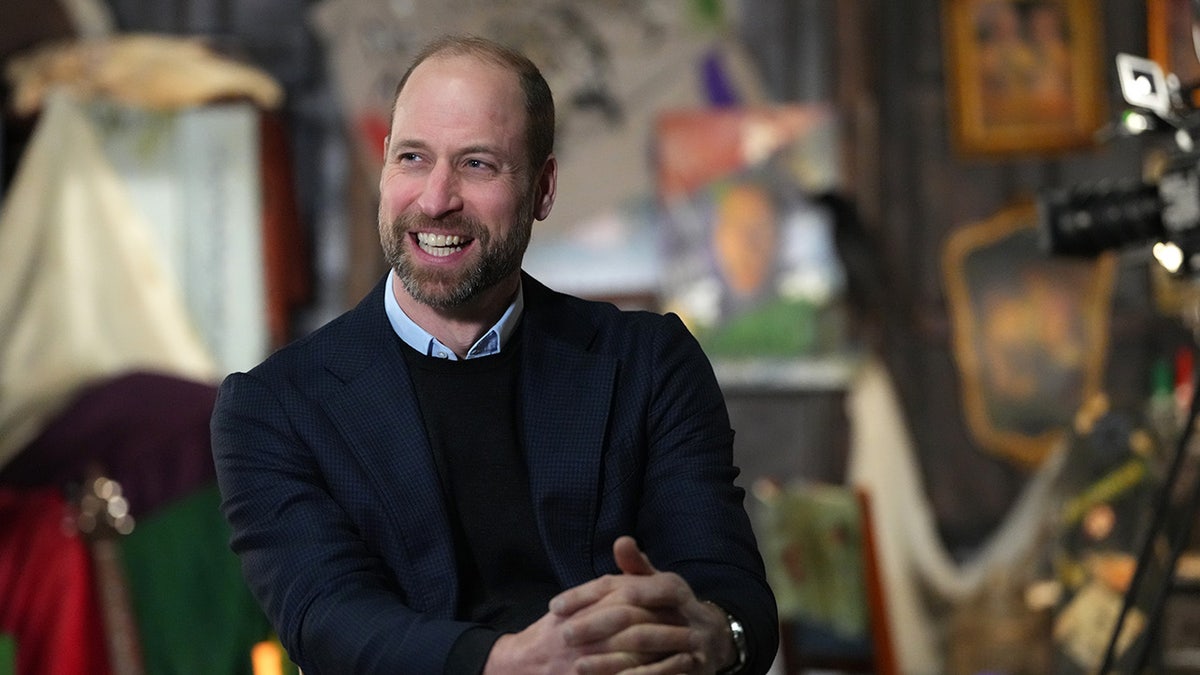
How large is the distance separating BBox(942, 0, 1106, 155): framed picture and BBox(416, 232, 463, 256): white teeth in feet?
12.8

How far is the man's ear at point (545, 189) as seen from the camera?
1.68m

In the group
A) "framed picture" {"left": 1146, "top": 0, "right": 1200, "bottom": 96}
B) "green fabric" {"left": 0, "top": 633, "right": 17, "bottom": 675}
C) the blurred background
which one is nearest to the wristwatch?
"green fabric" {"left": 0, "top": 633, "right": 17, "bottom": 675}

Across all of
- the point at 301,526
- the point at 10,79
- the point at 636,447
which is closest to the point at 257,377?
the point at 301,526

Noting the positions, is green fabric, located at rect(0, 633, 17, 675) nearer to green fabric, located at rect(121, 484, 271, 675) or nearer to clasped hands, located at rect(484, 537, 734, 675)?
clasped hands, located at rect(484, 537, 734, 675)

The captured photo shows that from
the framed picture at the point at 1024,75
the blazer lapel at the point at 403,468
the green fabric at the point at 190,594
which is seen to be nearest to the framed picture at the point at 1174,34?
the framed picture at the point at 1024,75

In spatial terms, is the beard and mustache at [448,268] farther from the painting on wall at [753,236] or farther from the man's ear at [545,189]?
the painting on wall at [753,236]

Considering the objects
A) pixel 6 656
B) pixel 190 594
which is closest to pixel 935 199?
pixel 190 594

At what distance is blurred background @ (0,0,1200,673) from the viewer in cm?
498

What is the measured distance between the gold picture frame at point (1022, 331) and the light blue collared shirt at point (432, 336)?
3.68 metres

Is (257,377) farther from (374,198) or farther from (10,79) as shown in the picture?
(10,79)

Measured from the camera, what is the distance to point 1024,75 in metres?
5.10

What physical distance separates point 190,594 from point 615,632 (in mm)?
2459

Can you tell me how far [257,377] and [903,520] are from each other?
3738 millimetres

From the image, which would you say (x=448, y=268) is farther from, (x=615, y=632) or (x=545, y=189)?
(x=615, y=632)
